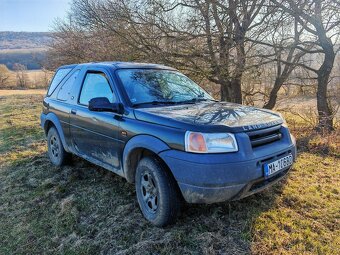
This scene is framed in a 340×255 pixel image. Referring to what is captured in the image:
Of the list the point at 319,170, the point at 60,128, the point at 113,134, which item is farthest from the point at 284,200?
Answer: the point at 60,128

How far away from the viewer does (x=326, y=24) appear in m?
7.75

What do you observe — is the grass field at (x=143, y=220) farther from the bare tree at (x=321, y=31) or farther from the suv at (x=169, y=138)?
the bare tree at (x=321, y=31)

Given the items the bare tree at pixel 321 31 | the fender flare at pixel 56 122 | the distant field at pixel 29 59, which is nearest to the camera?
the fender flare at pixel 56 122

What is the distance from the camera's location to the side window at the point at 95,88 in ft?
13.5

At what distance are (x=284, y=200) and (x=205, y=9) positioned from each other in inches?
240

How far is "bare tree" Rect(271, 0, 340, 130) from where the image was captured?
23.4ft

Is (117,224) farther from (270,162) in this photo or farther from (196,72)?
(196,72)

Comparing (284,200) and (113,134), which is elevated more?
(113,134)

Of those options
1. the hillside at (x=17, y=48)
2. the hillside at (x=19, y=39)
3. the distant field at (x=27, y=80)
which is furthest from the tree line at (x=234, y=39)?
the hillside at (x=19, y=39)

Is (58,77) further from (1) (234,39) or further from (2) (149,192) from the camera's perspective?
(1) (234,39)

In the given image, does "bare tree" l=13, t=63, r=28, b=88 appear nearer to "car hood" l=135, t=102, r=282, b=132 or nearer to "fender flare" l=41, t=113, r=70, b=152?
"fender flare" l=41, t=113, r=70, b=152

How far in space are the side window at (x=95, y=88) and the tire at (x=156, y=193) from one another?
3.47 feet

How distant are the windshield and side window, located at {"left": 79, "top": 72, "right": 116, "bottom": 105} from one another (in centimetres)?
23

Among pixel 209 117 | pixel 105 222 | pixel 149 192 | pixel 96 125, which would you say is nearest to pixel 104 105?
pixel 96 125
